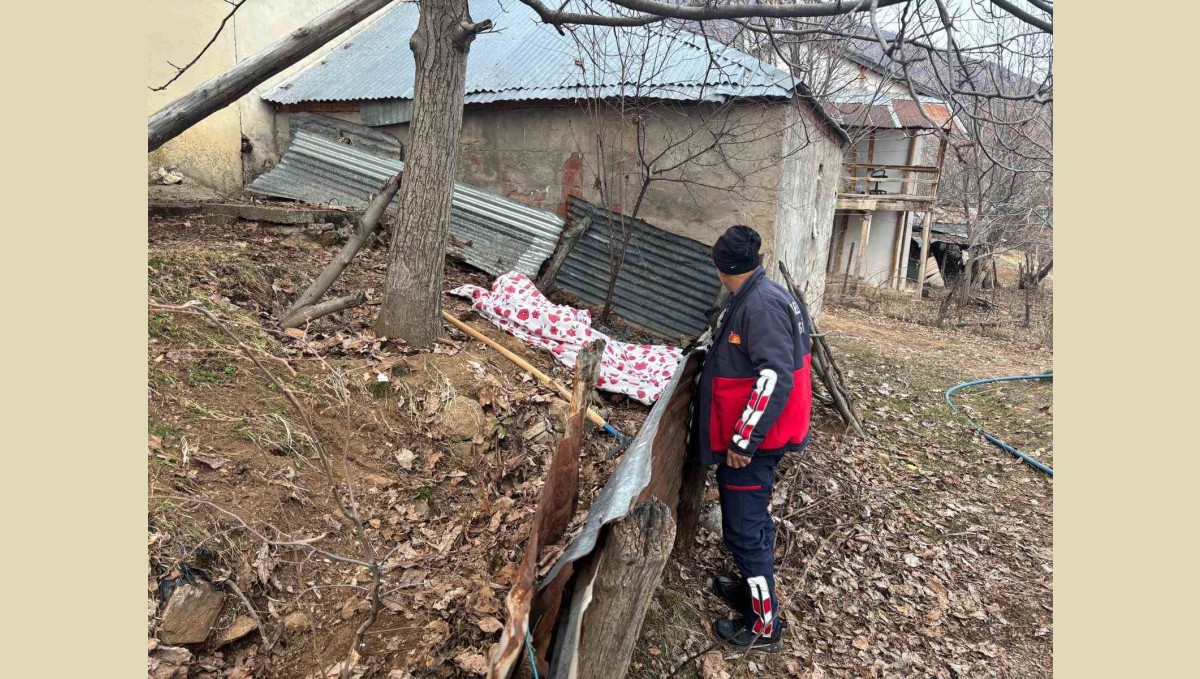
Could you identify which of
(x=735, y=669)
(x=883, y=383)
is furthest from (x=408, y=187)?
(x=883, y=383)

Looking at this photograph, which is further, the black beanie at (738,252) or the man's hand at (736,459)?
the black beanie at (738,252)

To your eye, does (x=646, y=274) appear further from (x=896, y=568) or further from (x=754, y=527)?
(x=754, y=527)

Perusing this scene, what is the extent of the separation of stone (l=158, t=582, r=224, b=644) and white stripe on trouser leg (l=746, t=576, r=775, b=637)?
2.62 m

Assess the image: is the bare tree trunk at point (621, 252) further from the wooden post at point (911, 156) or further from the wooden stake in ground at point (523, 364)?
the wooden post at point (911, 156)

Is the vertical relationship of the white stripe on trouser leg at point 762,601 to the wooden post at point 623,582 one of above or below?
below

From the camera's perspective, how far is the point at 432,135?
16.0 feet

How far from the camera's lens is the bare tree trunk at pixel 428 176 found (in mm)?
4746

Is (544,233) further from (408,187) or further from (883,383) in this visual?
(883,383)

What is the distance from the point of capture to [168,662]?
100 inches

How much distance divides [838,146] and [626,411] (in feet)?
26.4

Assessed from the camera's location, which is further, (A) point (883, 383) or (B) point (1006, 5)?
(A) point (883, 383)

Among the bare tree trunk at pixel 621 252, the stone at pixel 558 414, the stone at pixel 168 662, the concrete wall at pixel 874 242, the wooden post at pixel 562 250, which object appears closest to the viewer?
the stone at pixel 168 662

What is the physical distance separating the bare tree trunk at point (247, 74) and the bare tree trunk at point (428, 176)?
1.41 feet

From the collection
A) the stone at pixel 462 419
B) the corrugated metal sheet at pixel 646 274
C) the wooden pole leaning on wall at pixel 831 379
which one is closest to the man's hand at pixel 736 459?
the stone at pixel 462 419
